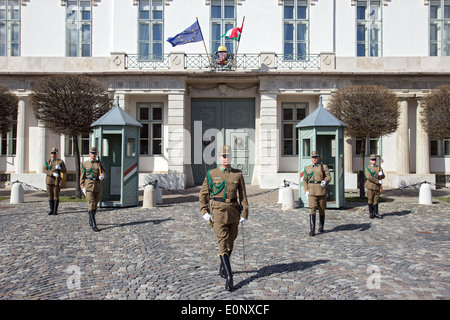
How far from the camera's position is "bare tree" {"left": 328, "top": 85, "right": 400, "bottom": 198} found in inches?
479

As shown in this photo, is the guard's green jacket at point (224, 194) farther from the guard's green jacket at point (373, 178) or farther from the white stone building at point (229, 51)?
the white stone building at point (229, 51)

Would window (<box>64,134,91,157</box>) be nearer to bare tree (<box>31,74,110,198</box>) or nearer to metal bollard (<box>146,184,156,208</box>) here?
bare tree (<box>31,74,110,198</box>)

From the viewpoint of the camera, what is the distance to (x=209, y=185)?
4891 mm

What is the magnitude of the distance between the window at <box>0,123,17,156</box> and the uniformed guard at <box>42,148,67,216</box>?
8.98 meters

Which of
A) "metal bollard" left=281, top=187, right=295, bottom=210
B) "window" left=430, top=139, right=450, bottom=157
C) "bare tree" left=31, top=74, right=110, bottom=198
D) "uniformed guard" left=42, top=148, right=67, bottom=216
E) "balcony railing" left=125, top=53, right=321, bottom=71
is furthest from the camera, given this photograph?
"window" left=430, top=139, right=450, bottom=157

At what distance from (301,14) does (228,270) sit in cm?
1659

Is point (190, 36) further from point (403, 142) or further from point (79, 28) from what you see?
point (403, 142)

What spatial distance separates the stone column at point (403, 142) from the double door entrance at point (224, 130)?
6.67 m

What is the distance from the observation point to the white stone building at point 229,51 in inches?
667

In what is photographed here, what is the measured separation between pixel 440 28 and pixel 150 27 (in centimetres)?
1420

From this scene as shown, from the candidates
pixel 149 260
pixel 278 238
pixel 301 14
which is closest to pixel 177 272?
pixel 149 260

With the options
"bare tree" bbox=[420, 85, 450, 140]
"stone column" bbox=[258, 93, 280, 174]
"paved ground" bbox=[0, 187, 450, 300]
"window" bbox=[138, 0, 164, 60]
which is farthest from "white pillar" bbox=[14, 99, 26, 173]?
"bare tree" bbox=[420, 85, 450, 140]

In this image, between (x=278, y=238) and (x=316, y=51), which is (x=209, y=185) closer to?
(x=278, y=238)

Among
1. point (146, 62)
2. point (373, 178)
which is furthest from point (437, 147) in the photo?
point (146, 62)
